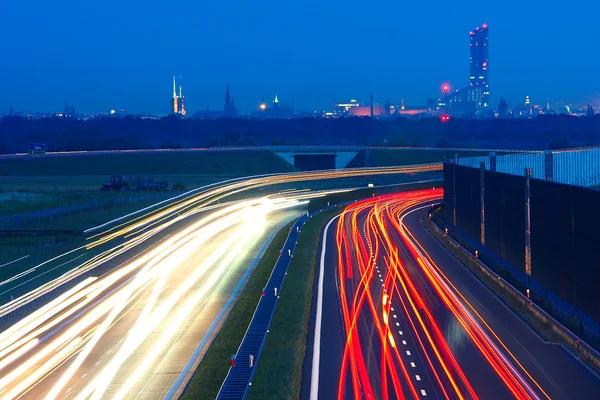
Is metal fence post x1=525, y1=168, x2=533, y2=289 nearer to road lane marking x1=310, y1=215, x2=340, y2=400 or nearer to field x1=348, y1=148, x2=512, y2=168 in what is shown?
road lane marking x1=310, y1=215, x2=340, y2=400

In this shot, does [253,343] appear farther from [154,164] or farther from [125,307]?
[154,164]

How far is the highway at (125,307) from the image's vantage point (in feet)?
67.1

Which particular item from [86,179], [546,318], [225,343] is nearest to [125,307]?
[225,343]

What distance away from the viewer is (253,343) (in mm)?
22984

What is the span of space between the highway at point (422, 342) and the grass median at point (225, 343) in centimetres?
219

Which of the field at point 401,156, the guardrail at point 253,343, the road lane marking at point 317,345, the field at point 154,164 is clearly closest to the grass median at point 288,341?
the guardrail at point 253,343

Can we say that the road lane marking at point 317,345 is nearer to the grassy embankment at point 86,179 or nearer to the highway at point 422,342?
the highway at point 422,342

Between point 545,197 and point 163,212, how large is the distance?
114 feet

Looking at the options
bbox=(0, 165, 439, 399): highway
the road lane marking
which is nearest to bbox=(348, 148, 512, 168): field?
bbox=(0, 165, 439, 399): highway

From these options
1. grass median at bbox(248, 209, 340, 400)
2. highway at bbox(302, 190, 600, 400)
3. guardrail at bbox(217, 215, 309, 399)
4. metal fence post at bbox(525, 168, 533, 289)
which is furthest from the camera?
metal fence post at bbox(525, 168, 533, 289)

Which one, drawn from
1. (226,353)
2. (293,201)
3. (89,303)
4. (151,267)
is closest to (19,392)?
(226,353)

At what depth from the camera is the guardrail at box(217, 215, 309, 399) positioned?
61.0 feet

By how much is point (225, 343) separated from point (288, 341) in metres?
1.88

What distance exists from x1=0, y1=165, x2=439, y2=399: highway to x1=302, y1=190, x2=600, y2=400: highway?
13.0 feet
